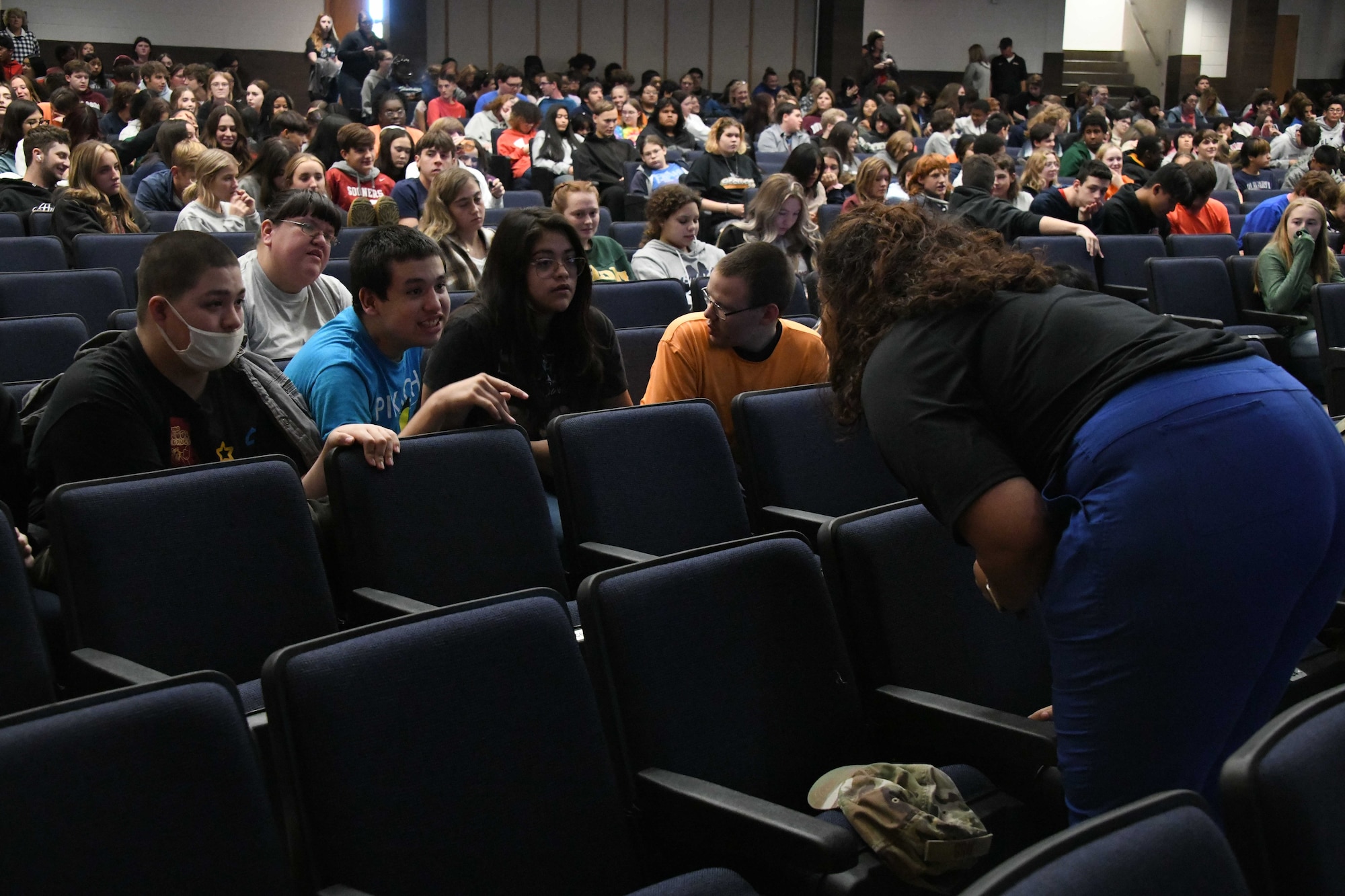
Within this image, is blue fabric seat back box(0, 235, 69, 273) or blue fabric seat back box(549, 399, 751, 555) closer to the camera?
blue fabric seat back box(549, 399, 751, 555)

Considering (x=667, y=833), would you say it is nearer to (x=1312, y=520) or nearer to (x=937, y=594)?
(x=937, y=594)

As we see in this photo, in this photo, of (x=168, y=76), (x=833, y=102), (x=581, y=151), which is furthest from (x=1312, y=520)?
(x=833, y=102)

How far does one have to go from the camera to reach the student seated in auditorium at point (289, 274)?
3.08 metres

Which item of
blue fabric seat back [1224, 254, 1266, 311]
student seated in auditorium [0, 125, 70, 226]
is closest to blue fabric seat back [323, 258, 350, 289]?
student seated in auditorium [0, 125, 70, 226]

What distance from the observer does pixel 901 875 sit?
1414 mm

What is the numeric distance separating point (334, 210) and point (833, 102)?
10356 millimetres

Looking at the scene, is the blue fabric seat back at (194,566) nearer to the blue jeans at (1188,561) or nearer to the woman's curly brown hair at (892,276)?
the woman's curly brown hair at (892,276)

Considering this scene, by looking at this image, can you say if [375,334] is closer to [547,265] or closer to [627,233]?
[547,265]

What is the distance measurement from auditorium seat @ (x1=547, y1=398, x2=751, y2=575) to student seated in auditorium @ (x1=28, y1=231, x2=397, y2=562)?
0.39 meters

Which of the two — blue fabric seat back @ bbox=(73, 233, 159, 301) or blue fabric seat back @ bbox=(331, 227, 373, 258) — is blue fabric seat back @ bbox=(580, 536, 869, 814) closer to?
blue fabric seat back @ bbox=(73, 233, 159, 301)

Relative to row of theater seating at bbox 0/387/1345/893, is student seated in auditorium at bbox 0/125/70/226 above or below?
above

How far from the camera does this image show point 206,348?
218 centimetres

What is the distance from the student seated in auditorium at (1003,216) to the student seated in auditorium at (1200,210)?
0.89 m

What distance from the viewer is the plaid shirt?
34.2 ft
